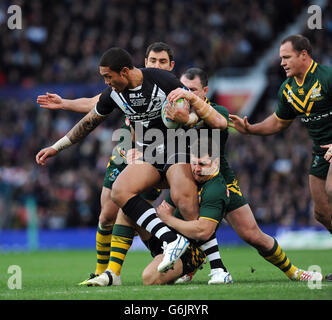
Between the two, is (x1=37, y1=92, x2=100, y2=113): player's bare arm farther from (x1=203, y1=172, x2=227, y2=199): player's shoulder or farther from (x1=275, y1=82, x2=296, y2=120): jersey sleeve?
(x1=275, y1=82, x2=296, y2=120): jersey sleeve

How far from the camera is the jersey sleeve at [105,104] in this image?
23.2ft

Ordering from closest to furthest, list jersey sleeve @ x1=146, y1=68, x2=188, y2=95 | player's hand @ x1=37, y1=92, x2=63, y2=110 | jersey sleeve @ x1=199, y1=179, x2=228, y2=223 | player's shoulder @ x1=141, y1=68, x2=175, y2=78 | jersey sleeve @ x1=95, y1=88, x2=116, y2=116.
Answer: jersey sleeve @ x1=146, y1=68, x2=188, y2=95, player's shoulder @ x1=141, y1=68, x2=175, y2=78, jersey sleeve @ x1=199, y1=179, x2=228, y2=223, jersey sleeve @ x1=95, y1=88, x2=116, y2=116, player's hand @ x1=37, y1=92, x2=63, y2=110

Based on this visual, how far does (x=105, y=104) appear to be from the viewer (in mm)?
7145

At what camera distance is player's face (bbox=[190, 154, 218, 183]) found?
276 inches

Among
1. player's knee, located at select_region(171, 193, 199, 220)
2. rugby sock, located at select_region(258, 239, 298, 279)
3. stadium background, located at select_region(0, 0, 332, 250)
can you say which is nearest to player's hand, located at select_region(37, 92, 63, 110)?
player's knee, located at select_region(171, 193, 199, 220)

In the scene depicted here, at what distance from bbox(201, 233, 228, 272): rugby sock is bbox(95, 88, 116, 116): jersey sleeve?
177 centimetres

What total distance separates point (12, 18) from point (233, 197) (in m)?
17.1

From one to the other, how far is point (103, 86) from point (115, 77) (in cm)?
1415

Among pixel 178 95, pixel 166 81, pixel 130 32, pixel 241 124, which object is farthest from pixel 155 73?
pixel 130 32

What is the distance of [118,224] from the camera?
281 inches

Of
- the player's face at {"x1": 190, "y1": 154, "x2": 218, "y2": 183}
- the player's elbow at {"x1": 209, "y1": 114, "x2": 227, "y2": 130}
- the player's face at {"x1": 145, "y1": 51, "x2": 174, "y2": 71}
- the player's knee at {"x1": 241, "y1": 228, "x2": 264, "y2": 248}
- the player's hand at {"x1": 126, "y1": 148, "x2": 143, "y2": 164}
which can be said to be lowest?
the player's knee at {"x1": 241, "y1": 228, "x2": 264, "y2": 248}

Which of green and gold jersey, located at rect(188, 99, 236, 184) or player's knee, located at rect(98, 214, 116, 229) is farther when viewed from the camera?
player's knee, located at rect(98, 214, 116, 229)
